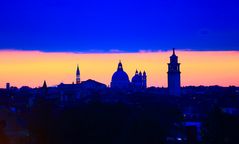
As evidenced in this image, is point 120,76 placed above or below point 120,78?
above

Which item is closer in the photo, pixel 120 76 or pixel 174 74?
pixel 174 74

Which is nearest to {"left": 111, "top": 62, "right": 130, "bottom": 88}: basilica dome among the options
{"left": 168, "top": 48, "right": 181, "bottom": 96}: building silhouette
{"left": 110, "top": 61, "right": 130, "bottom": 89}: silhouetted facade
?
{"left": 110, "top": 61, "right": 130, "bottom": 89}: silhouetted facade

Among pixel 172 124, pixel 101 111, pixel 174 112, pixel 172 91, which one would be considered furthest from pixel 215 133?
pixel 172 91

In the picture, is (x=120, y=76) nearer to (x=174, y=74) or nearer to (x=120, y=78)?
(x=120, y=78)

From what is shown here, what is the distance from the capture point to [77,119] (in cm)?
4631

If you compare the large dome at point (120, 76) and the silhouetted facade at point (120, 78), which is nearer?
the silhouetted facade at point (120, 78)

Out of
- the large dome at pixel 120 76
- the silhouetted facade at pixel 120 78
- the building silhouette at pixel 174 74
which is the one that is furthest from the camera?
the large dome at pixel 120 76

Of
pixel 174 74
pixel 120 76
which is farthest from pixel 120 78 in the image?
pixel 174 74

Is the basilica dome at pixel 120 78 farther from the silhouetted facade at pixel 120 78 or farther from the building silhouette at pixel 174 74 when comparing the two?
the building silhouette at pixel 174 74

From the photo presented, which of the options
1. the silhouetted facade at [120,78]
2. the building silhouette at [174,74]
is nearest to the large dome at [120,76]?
the silhouetted facade at [120,78]

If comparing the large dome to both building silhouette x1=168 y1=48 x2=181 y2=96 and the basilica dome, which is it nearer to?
the basilica dome

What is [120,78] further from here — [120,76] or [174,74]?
[174,74]

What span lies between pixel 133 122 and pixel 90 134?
16.6 ft

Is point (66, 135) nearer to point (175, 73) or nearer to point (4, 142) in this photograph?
point (4, 142)
